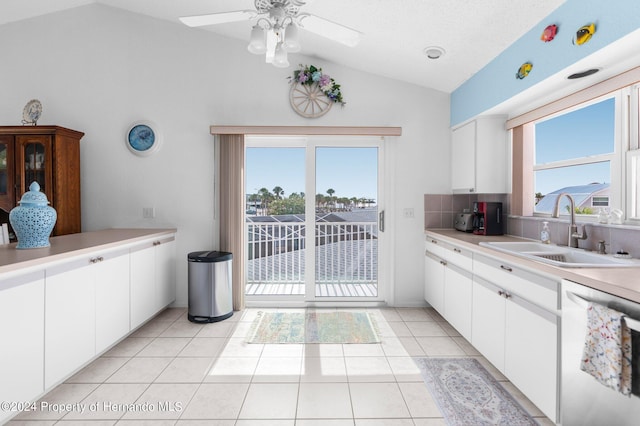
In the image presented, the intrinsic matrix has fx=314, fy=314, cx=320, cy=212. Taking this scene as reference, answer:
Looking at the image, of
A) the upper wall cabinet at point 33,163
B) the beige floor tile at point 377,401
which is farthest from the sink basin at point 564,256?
the upper wall cabinet at point 33,163

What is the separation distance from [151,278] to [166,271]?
11.5 inches

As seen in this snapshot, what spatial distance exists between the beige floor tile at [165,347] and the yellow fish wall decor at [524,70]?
329cm

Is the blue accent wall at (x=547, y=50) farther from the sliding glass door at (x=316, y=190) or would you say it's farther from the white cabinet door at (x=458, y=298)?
the white cabinet door at (x=458, y=298)

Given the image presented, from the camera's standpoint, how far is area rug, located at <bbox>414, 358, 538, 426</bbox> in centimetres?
171

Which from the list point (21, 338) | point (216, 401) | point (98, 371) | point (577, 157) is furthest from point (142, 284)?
point (577, 157)

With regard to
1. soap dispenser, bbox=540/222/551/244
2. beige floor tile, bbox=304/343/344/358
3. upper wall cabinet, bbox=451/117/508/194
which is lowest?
beige floor tile, bbox=304/343/344/358

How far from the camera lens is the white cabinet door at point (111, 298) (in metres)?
2.19

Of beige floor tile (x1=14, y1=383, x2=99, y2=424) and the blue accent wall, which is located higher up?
the blue accent wall

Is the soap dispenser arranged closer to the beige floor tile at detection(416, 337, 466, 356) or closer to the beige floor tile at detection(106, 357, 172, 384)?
the beige floor tile at detection(416, 337, 466, 356)

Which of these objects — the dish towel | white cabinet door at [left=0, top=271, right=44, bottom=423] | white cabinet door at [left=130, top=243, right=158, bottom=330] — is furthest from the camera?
white cabinet door at [left=130, top=243, right=158, bottom=330]

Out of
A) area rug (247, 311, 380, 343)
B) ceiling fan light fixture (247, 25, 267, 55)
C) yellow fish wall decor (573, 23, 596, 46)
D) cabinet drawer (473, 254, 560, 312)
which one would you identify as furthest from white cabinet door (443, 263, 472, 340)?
ceiling fan light fixture (247, 25, 267, 55)

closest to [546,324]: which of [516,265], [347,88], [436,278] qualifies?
[516,265]

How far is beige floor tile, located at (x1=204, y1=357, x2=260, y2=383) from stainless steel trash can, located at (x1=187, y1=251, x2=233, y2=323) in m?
0.73

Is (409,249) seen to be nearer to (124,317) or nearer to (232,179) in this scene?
(232,179)
